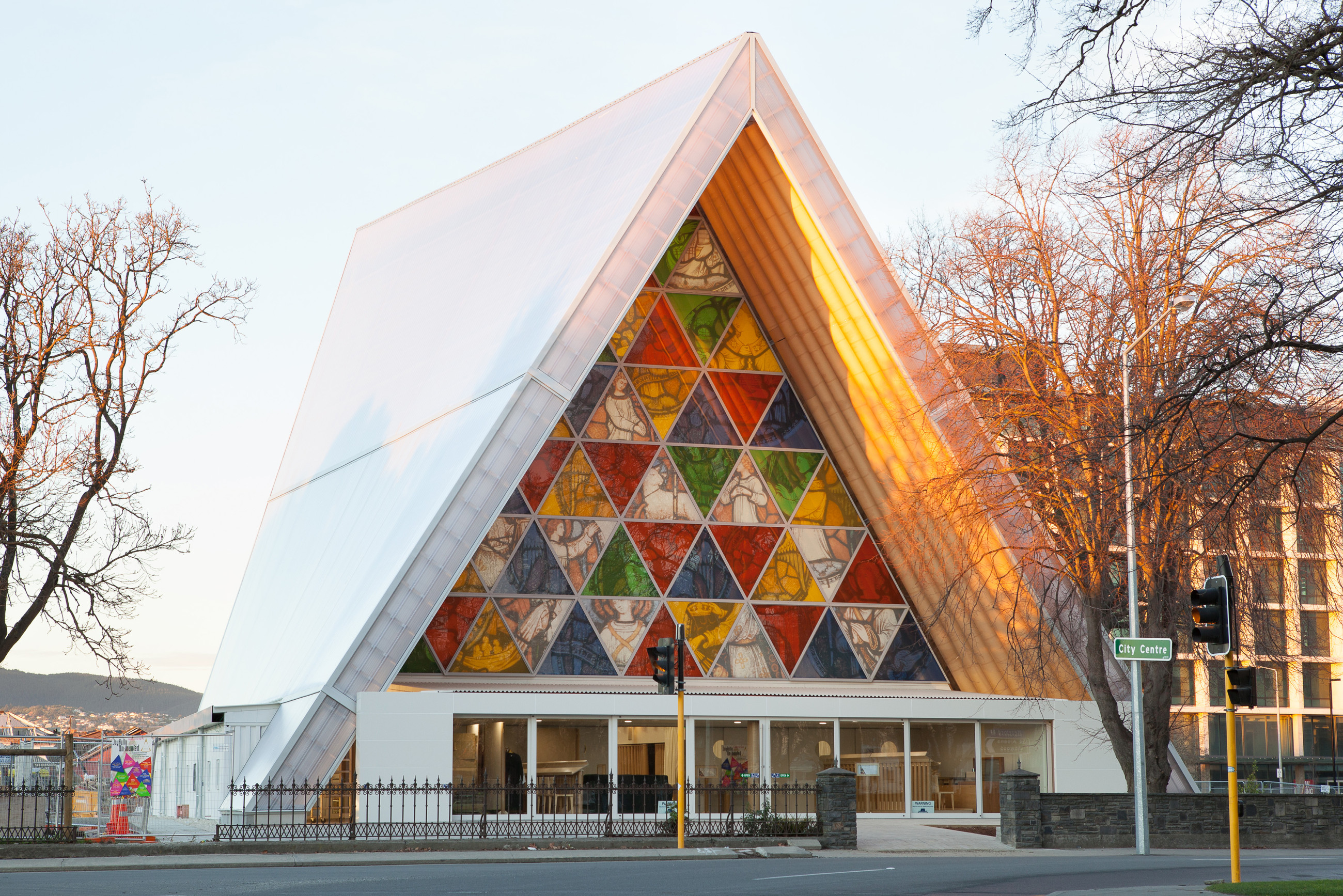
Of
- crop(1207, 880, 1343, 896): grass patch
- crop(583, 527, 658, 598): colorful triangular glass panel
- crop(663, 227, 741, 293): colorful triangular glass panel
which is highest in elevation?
crop(663, 227, 741, 293): colorful triangular glass panel

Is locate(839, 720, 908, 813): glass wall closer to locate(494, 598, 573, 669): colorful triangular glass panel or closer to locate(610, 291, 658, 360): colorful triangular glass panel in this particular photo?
locate(494, 598, 573, 669): colorful triangular glass panel

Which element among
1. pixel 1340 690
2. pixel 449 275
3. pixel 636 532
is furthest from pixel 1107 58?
pixel 1340 690

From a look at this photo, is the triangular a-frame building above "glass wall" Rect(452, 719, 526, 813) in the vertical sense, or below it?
above

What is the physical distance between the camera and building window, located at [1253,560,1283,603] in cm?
2097

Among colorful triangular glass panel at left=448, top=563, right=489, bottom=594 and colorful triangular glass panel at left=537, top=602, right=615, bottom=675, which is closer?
colorful triangular glass panel at left=448, top=563, right=489, bottom=594

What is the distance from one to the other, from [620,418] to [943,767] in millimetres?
9417

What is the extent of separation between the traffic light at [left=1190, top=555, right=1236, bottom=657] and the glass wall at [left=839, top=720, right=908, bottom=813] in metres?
12.5

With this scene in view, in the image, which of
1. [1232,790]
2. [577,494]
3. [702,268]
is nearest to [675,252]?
[702,268]

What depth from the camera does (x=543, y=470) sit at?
28.1m

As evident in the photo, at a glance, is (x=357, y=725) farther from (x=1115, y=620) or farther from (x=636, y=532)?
(x=1115, y=620)

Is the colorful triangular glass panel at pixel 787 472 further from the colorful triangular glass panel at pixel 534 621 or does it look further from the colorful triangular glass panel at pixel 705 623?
the colorful triangular glass panel at pixel 534 621

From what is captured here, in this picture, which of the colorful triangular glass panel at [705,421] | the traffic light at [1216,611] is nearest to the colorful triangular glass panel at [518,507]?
the colorful triangular glass panel at [705,421]

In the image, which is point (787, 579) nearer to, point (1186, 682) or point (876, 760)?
point (876, 760)

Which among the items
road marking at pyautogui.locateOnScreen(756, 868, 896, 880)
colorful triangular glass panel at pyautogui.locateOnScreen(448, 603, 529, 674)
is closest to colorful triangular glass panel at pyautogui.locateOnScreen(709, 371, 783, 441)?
colorful triangular glass panel at pyautogui.locateOnScreen(448, 603, 529, 674)
